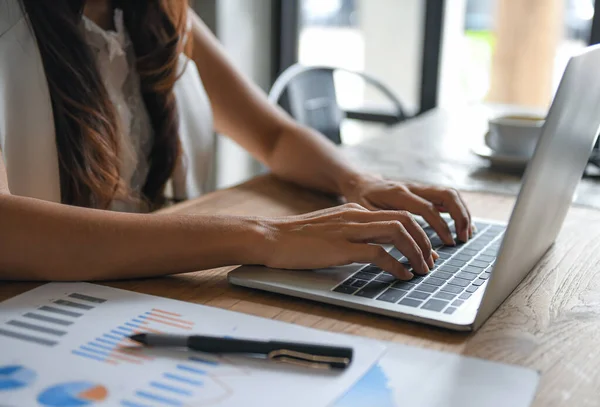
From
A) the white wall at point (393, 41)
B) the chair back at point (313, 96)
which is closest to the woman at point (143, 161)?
the chair back at point (313, 96)

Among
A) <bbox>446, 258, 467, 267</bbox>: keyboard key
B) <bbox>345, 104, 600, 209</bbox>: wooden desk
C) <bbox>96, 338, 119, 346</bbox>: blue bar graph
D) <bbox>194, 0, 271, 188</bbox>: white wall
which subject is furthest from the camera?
<bbox>194, 0, 271, 188</bbox>: white wall

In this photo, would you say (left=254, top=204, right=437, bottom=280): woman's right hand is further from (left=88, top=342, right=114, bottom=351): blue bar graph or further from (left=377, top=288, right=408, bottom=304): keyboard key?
(left=88, top=342, right=114, bottom=351): blue bar graph

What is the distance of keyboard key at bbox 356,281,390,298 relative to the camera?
73 cm

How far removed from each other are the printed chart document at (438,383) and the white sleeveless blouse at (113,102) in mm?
704

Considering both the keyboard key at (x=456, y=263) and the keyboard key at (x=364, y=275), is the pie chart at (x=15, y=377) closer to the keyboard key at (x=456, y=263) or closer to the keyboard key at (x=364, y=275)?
the keyboard key at (x=364, y=275)

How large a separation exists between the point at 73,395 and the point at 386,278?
1.19ft

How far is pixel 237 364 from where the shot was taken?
591 mm

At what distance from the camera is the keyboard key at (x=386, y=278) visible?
0.77 metres

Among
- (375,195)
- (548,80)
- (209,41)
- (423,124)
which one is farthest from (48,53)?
(548,80)

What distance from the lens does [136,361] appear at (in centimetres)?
59

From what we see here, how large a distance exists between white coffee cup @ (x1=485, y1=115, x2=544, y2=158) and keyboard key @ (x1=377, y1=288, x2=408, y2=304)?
2.53 feet

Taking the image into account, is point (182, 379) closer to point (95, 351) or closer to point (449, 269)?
point (95, 351)

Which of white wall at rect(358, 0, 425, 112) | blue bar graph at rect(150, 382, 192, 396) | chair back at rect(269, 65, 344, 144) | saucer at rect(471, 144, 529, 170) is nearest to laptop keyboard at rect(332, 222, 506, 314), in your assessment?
blue bar graph at rect(150, 382, 192, 396)

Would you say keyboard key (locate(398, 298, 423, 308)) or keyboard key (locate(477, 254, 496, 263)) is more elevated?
keyboard key (locate(398, 298, 423, 308))
